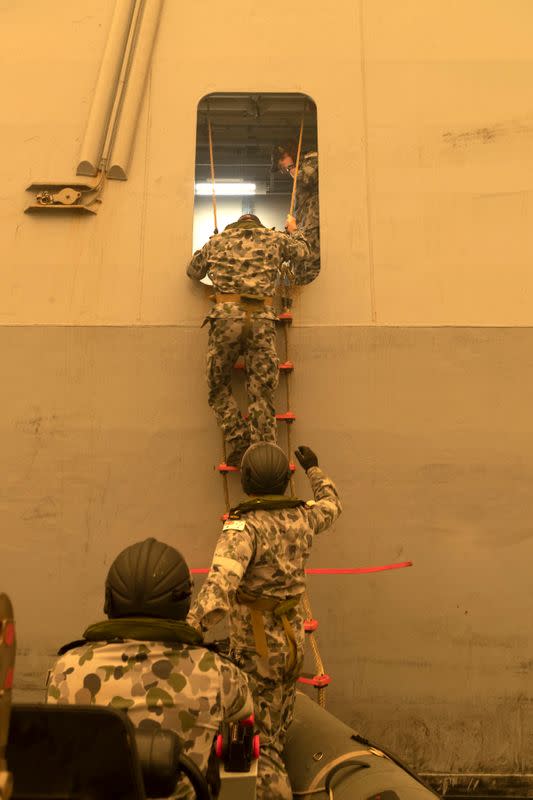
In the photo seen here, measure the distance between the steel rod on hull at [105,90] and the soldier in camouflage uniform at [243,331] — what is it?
3.34ft

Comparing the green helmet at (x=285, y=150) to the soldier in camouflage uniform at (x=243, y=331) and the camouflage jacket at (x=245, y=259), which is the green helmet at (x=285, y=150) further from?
the soldier in camouflage uniform at (x=243, y=331)

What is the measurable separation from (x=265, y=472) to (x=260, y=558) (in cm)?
36

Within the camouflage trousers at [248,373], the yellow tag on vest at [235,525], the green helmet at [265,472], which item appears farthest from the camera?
the camouflage trousers at [248,373]

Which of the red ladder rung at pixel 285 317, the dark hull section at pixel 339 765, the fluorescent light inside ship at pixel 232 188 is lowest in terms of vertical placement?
the dark hull section at pixel 339 765

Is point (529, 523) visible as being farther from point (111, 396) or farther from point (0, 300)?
point (0, 300)

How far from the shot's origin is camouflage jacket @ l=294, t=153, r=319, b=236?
470 centimetres

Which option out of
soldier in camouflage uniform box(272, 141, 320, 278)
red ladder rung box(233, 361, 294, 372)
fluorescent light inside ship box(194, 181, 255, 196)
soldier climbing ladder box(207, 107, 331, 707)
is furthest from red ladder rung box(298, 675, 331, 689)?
fluorescent light inside ship box(194, 181, 255, 196)

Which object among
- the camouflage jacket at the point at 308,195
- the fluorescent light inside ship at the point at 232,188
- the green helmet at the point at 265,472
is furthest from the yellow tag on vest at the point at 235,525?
the fluorescent light inside ship at the point at 232,188

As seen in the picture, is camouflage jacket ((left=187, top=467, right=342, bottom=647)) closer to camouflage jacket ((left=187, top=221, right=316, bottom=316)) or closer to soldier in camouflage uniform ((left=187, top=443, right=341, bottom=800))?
Result: soldier in camouflage uniform ((left=187, top=443, right=341, bottom=800))

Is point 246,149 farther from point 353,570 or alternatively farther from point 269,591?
point 269,591

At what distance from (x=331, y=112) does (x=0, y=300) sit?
7.88 feet

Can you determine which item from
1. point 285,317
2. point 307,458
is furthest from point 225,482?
point 285,317

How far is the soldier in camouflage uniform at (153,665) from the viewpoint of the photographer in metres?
1.70

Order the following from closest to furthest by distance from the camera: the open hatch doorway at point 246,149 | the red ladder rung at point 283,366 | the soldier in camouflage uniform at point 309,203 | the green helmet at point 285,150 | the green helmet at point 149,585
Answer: the green helmet at point 149,585 → the red ladder rung at point 283,366 → the soldier in camouflage uniform at point 309,203 → the open hatch doorway at point 246,149 → the green helmet at point 285,150
